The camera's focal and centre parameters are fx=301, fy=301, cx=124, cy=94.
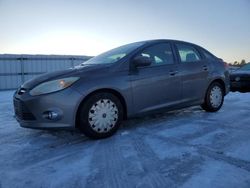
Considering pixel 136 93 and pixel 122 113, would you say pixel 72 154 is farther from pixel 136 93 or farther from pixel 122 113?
pixel 136 93

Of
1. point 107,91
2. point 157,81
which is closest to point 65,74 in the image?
point 107,91

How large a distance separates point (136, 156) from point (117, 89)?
4.14ft

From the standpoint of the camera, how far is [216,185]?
268cm

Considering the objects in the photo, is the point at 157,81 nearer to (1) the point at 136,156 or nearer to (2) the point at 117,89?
(2) the point at 117,89

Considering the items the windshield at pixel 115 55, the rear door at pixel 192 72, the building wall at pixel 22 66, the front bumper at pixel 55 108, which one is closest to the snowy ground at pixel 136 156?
the front bumper at pixel 55 108

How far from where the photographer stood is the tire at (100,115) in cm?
418

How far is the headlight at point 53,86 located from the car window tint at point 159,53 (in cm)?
138

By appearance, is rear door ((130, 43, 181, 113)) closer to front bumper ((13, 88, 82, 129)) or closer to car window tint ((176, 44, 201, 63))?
car window tint ((176, 44, 201, 63))

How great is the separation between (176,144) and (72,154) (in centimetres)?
134

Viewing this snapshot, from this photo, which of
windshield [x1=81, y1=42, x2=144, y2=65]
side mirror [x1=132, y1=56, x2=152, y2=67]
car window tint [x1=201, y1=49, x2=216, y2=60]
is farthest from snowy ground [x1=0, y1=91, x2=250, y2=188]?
car window tint [x1=201, y1=49, x2=216, y2=60]

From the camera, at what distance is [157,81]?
499 centimetres

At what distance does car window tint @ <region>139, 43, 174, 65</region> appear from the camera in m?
5.09

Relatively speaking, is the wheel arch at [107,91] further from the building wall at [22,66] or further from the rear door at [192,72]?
the building wall at [22,66]

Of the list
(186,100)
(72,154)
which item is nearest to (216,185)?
(72,154)
